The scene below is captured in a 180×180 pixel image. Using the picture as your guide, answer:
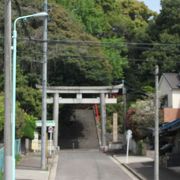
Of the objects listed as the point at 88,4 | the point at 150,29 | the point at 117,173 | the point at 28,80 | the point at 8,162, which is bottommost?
the point at 117,173

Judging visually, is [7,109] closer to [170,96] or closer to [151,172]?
[151,172]

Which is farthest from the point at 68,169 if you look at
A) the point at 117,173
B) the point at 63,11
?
the point at 63,11

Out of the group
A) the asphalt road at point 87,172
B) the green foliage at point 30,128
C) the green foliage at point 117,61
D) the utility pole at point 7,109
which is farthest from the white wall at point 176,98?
the utility pole at point 7,109

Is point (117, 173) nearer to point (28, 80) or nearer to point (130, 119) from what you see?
point (130, 119)

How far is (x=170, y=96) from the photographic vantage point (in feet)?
172

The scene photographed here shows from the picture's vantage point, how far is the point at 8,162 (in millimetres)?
17953

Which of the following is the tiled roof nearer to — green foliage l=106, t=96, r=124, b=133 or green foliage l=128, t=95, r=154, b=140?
green foliage l=128, t=95, r=154, b=140

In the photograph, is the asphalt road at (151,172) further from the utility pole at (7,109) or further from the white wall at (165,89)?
the utility pole at (7,109)

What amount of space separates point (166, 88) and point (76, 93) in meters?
13.4

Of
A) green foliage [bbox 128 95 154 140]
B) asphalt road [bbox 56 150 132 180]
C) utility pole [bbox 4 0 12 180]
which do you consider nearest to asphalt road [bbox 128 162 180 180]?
asphalt road [bbox 56 150 132 180]

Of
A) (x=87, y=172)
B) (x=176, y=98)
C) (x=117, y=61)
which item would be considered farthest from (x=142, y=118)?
(x=117, y=61)

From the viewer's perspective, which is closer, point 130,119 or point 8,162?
point 8,162

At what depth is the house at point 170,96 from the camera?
1906 inches

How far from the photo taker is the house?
48.4 m
